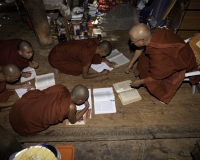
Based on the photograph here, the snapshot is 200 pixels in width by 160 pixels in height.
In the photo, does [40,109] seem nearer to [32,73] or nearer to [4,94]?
[4,94]

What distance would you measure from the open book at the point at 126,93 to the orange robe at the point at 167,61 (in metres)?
0.34

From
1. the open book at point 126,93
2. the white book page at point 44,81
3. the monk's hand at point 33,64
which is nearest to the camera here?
the open book at point 126,93

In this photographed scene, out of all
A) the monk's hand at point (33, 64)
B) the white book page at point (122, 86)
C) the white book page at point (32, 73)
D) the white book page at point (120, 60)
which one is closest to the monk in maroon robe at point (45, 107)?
the white book page at point (122, 86)

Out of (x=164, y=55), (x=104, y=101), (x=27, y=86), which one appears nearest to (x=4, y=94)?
(x=27, y=86)

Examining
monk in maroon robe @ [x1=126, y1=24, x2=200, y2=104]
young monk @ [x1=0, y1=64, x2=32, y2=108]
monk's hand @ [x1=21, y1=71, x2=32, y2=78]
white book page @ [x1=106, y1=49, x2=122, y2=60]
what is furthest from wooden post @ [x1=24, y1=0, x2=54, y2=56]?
monk in maroon robe @ [x1=126, y1=24, x2=200, y2=104]

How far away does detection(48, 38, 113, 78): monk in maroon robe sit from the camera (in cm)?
312

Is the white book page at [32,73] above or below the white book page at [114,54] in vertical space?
below

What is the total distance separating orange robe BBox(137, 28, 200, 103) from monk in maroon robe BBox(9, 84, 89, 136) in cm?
119

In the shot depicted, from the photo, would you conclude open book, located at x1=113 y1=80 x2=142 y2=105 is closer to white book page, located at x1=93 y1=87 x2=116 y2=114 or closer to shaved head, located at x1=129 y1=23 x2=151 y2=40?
white book page, located at x1=93 y1=87 x2=116 y2=114

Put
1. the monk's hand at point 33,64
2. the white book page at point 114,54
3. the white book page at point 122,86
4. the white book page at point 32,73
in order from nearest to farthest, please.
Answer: the white book page at point 122,86
the white book page at point 32,73
the monk's hand at point 33,64
the white book page at point 114,54

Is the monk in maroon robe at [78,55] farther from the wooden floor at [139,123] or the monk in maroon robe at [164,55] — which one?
the monk in maroon robe at [164,55]

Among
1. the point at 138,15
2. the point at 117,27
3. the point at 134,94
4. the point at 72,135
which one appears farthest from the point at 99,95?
the point at 138,15

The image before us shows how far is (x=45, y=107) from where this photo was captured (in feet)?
7.70

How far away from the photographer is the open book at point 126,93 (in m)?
3.12
